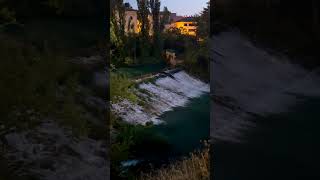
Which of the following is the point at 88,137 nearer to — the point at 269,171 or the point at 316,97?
the point at 269,171

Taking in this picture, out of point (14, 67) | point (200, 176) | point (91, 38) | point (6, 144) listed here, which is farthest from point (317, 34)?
point (200, 176)

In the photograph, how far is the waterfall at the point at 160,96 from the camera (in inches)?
673

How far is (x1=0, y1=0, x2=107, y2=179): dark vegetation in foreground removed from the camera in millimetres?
3750

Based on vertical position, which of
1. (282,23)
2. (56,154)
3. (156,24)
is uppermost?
(156,24)

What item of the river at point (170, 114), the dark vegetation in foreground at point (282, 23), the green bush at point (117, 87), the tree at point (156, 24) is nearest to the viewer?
the dark vegetation in foreground at point (282, 23)

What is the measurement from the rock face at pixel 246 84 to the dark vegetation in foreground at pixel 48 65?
1.04 metres

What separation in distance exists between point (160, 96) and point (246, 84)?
62.3 feet

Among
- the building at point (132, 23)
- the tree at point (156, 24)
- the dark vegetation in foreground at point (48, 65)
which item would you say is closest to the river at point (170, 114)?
the tree at point (156, 24)

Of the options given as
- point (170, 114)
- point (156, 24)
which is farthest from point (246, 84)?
point (156, 24)

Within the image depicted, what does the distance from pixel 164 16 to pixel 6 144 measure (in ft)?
112

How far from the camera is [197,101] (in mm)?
25203

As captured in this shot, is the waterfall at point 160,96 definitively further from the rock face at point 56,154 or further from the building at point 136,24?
the rock face at point 56,154

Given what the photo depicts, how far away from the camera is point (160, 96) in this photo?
2281 cm

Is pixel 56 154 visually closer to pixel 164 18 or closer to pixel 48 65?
pixel 48 65
